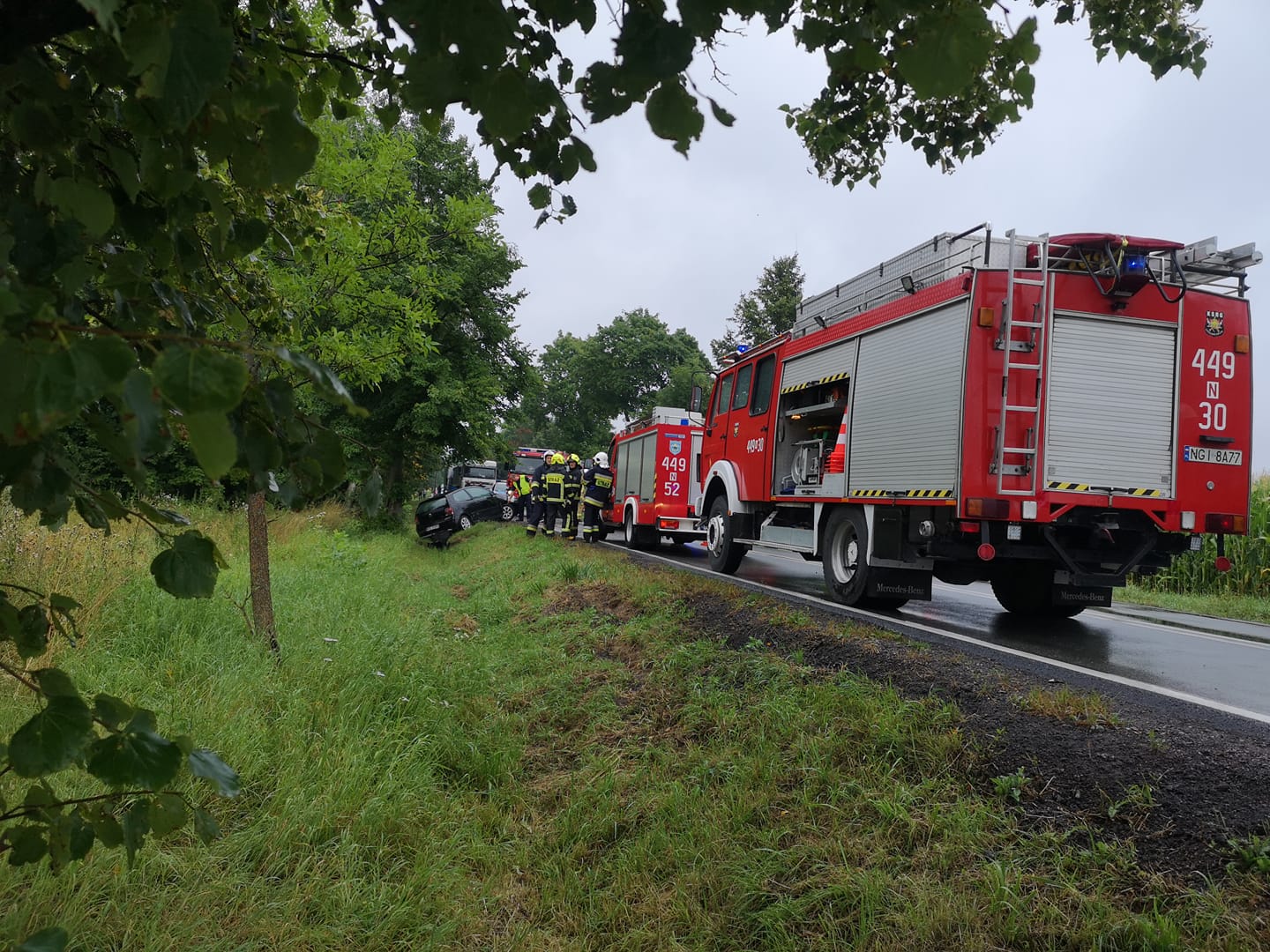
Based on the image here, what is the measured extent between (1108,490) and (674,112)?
639 centimetres

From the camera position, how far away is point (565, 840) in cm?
361

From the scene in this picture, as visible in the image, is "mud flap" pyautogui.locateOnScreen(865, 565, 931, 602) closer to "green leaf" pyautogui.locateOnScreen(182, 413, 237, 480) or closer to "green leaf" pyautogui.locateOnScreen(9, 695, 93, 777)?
"green leaf" pyautogui.locateOnScreen(9, 695, 93, 777)

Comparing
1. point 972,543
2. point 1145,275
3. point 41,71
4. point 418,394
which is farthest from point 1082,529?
point 418,394

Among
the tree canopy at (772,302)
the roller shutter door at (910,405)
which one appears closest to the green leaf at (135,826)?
the roller shutter door at (910,405)

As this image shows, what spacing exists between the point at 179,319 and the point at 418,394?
54.9ft

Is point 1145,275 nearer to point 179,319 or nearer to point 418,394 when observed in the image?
point 179,319

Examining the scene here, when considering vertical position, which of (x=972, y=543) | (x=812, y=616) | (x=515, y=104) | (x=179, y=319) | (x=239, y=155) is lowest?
(x=812, y=616)

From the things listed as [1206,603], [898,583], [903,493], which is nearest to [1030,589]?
[898,583]

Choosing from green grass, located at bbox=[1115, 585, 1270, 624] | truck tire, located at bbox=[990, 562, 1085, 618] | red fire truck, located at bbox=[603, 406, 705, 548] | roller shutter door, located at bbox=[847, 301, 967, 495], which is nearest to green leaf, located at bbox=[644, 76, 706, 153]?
roller shutter door, located at bbox=[847, 301, 967, 495]

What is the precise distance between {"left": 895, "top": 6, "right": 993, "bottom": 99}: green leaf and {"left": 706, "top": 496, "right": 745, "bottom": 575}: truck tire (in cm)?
968

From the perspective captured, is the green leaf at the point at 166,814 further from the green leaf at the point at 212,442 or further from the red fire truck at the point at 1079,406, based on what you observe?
the red fire truck at the point at 1079,406

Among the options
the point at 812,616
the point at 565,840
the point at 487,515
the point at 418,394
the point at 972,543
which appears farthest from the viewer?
the point at 487,515

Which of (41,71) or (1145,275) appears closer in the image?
(41,71)

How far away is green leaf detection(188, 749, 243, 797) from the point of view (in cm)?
131
